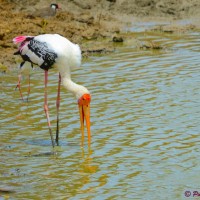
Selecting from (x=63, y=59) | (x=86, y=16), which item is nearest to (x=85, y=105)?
(x=63, y=59)

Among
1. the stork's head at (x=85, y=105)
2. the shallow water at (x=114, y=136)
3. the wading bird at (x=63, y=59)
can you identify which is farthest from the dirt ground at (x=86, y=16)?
the stork's head at (x=85, y=105)

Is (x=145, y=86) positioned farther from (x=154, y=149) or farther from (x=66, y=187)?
(x=66, y=187)

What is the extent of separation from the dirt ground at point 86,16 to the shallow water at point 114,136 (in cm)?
231

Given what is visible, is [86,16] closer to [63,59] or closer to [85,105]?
[63,59]

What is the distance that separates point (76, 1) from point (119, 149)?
35.0ft

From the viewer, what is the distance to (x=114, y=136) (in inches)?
341

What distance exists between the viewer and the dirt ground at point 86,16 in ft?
49.5

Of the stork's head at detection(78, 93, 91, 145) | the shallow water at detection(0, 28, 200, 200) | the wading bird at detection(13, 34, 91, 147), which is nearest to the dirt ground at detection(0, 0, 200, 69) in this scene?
the shallow water at detection(0, 28, 200, 200)

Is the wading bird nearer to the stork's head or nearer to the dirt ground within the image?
the stork's head

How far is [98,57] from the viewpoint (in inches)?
544

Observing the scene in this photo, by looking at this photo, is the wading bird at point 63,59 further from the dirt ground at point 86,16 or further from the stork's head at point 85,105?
the dirt ground at point 86,16

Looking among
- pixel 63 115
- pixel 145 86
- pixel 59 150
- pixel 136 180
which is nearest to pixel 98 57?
pixel 145 86

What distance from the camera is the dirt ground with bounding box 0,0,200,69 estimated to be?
15077 millimetres

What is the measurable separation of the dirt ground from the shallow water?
7.58 ft
